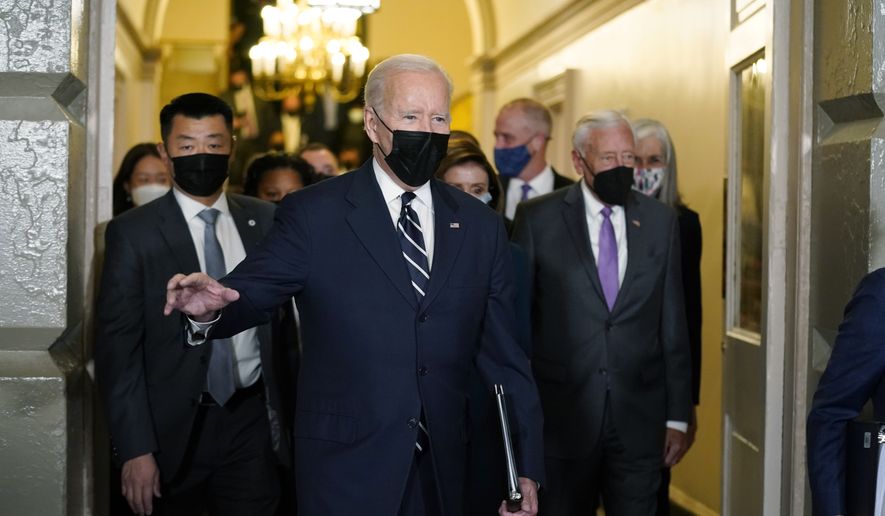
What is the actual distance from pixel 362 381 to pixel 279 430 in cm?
100

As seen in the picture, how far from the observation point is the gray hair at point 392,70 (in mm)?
3115

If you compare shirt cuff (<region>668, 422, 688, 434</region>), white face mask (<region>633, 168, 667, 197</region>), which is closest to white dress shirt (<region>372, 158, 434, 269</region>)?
shirt cuff (<region>668, 422, 688, 434</region>)

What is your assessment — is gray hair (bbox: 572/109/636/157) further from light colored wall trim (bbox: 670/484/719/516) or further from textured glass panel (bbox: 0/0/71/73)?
light colored wall trim (bbox: 670/484/719/516)

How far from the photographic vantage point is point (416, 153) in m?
3.10

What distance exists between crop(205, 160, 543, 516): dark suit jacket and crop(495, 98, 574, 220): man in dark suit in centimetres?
287

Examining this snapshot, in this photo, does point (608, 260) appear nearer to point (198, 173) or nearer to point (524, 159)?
point (198, 173)

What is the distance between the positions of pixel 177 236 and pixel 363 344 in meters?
1.07

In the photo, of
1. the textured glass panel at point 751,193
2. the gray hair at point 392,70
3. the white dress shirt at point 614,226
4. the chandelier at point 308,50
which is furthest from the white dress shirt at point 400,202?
the chandelier at point 308,50

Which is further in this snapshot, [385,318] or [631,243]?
[631,243]

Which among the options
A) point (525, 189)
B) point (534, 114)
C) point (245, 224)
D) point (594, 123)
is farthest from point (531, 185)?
point (245, 224)

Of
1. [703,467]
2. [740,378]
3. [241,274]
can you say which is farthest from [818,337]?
[703,467]

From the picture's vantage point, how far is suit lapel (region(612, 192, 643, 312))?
14.4ft

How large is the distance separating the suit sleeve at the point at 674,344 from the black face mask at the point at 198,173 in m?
1.53

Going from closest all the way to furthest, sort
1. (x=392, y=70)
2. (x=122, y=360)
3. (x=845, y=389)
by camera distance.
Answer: (x=845, y=389) < (x=392, y=70) < (x=122, y=360)
